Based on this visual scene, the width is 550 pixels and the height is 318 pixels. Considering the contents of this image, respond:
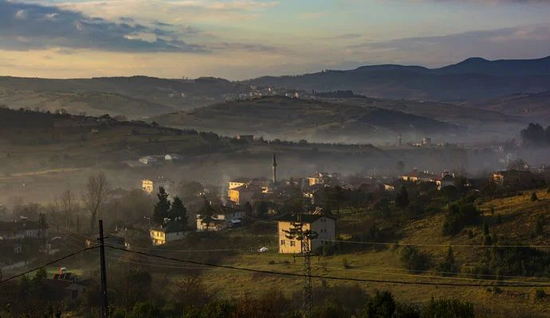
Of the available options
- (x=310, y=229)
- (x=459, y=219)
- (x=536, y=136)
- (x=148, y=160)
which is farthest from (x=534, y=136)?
(x=459, y=219)

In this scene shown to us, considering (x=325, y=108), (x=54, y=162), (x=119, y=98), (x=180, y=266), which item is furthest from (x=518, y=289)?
(x=119, y=98)

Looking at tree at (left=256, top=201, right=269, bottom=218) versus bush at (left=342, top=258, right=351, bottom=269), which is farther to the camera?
tree at (left=256, top=201, right=269, bottom=218)

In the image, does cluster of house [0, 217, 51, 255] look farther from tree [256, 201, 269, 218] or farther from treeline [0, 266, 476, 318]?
tree [256, 201, 269, 218]

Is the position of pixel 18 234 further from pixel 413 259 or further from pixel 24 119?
pixel 24 119

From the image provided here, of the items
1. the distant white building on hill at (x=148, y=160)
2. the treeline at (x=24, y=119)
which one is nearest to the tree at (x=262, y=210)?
the distant white building on hill at (x=148, y=160)

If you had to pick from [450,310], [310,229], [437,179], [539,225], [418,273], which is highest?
[539,225]

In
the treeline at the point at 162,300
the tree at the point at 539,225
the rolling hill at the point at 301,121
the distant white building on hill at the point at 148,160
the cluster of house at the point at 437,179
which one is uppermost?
the rolling hill at the point at 301,121

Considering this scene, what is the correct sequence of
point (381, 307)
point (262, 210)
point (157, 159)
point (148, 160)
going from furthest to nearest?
point (157, 159)
point (148, 160)
point (262, 210)
point (381, 307)

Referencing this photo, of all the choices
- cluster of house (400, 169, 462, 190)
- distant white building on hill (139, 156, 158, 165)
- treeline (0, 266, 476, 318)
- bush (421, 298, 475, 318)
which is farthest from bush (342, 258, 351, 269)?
distant white building on hill (139, 156, 158, 165)

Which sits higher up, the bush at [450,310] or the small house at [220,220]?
the bush at [450,310]

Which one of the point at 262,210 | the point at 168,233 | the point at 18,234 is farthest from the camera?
the point at 262,210

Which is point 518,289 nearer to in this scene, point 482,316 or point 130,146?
point 482,316

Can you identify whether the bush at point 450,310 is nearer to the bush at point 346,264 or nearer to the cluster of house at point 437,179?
the bush at point 346,264
